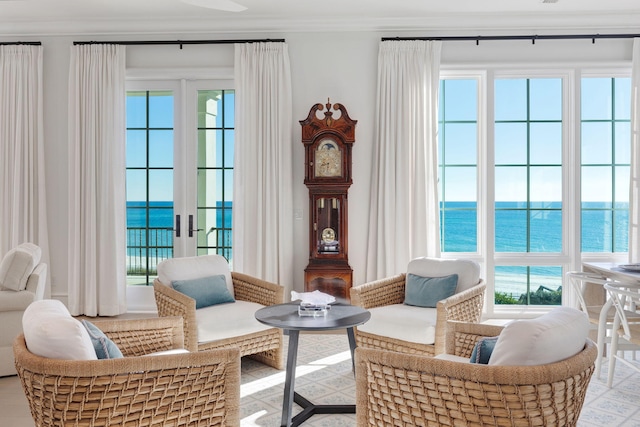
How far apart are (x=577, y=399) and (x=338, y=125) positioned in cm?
331

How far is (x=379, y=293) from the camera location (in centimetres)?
363

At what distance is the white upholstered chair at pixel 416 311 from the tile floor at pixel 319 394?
0.37 meters

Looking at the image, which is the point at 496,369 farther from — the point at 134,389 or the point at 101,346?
the point at 101,346

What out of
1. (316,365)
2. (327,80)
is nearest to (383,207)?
(327,80)

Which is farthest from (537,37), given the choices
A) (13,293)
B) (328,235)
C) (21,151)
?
(21,151)

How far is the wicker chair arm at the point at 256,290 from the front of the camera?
3.52 metres

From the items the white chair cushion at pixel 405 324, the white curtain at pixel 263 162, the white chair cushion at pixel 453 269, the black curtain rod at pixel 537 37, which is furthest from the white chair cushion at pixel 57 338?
the black curtain rod at pixel 537 37

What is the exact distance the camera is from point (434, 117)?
4766 mm

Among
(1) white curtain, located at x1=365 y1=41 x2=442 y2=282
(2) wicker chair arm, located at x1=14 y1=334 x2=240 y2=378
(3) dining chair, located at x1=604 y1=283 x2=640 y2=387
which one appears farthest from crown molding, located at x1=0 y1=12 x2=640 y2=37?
(2) wicker chair arm, located at x1=14 y1=334 x2=240 y2=378

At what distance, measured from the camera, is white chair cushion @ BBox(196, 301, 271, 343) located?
3146mm

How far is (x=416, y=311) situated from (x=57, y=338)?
7.46 feet

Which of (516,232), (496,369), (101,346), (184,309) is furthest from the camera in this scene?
(516,232)

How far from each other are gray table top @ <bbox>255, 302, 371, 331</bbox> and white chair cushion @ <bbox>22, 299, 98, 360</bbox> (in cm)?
104

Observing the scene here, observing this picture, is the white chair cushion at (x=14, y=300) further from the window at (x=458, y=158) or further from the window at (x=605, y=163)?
the window at (x=605, y=163)
